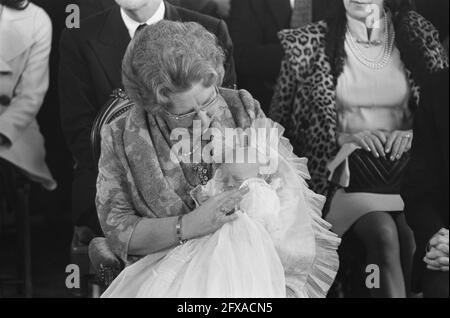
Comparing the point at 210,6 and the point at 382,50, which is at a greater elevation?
the point at 210,6

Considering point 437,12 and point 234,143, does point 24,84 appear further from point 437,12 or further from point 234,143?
point 437,12

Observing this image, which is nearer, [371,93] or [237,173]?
[237,173]

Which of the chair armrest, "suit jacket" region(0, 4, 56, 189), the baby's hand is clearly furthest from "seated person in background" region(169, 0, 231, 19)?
the chair armrest

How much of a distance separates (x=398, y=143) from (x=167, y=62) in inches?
46.7

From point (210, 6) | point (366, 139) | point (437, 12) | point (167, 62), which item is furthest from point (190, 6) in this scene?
point (437, 12)

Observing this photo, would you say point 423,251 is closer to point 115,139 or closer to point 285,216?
point 285,216

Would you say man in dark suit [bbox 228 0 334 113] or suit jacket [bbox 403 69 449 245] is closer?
suit jacket [bbox 403 69 449 245]

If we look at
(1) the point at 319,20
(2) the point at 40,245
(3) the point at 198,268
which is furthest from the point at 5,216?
(1) the point at 319,20

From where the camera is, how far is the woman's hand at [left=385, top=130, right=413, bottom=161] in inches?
148

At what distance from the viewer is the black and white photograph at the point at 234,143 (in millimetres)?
3404

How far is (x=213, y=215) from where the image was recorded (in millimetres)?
3312

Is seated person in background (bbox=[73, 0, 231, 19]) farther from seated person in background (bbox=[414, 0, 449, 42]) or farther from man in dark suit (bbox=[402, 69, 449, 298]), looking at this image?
man in dark suit (bbox=[402, 69, 449, 298])

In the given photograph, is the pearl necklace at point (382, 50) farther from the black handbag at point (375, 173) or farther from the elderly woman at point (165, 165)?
the elderly woman at point (165, 165)

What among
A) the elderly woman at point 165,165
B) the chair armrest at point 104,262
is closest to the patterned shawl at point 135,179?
the elderly woman at point 165,165
